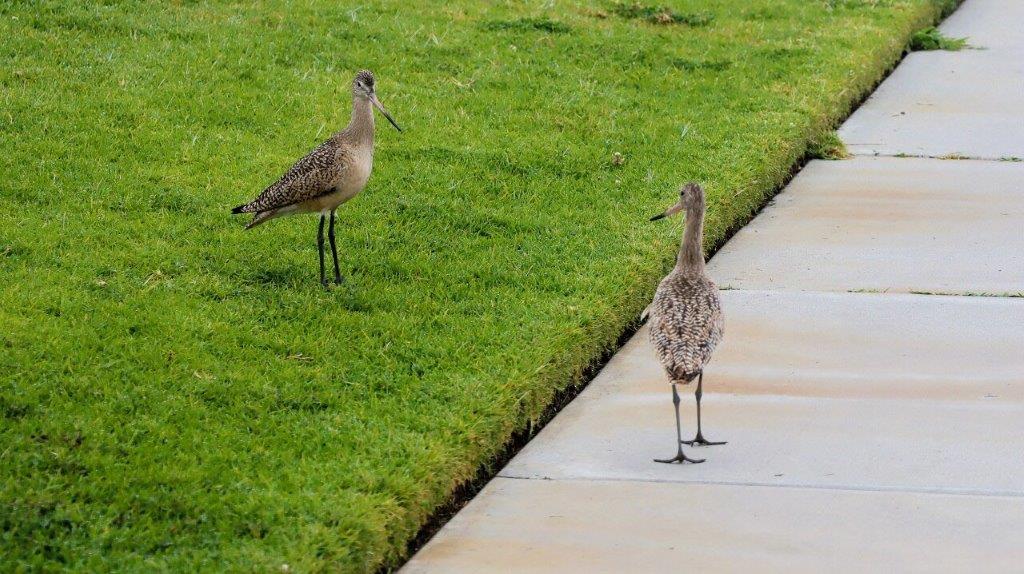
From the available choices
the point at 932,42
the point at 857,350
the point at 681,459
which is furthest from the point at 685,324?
the point at 932,42

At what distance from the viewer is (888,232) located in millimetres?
9000

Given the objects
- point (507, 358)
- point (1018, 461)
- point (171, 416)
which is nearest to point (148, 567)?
point (171, 416)

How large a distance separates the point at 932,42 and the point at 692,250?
8.66 meters

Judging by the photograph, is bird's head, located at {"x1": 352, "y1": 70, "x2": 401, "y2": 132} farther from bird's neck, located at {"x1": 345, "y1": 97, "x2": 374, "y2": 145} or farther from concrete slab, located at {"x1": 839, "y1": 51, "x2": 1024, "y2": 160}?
concrete slab, located at {"x1": 839, "y1": 51, "x2": 1024, "y2": 160}

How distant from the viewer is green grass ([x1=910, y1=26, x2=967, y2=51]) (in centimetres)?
1443

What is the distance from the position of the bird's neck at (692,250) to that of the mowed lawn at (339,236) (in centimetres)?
68

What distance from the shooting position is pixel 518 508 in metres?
5.60

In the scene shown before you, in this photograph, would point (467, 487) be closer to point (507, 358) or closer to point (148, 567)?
point (507, 358)

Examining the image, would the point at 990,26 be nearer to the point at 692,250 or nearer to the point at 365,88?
the point at 365,88

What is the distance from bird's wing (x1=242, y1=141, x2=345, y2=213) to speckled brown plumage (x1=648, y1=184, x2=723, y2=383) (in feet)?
6.10

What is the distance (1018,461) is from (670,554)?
1731 millimetres

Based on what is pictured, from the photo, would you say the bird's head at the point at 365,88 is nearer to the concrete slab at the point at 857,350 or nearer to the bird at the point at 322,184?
the bird at the point at 322,184

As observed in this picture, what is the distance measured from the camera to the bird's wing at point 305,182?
7.48m

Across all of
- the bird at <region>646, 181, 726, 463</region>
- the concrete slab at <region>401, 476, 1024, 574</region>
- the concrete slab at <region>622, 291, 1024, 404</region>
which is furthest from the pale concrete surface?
the concrete slab at <region>401, 476, 1024, 574</region>
